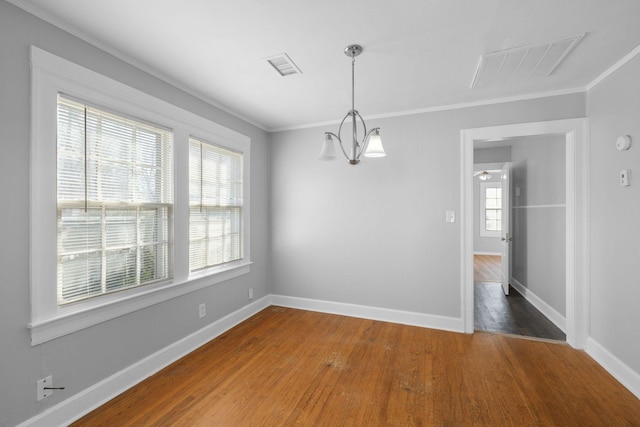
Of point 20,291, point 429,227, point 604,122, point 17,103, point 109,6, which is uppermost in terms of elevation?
point 109,6

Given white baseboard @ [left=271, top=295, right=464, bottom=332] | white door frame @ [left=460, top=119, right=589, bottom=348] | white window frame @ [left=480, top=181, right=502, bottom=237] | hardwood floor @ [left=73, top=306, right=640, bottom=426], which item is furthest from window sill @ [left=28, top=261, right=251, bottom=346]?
white window frame @ [left=480, top=181, right=502, bottom=237]

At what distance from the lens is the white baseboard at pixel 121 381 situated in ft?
5.78

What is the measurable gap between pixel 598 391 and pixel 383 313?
1932mm

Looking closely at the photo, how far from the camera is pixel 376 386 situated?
2225mm

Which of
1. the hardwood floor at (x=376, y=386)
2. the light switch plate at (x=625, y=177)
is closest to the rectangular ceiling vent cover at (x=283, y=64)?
the hardwood floor at (x=376, y=386)

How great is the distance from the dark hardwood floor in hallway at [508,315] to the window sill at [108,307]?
3.22m

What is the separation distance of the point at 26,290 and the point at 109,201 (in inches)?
28.2

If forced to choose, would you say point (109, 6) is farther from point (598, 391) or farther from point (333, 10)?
point (598, 391)

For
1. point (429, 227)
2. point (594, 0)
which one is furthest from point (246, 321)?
point (594, 0)

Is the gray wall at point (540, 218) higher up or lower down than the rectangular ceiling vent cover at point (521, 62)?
lower down

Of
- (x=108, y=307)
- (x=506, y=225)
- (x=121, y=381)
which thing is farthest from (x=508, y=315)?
(x=108, y=307)

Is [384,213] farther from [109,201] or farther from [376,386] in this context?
[109,201]

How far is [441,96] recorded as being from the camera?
2988 mm

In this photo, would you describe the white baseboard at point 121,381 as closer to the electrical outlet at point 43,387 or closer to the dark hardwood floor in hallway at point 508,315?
the electrical outlet at point 43,387
